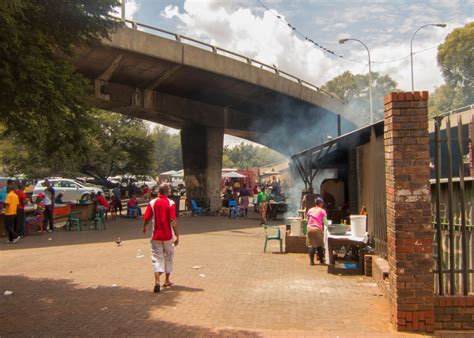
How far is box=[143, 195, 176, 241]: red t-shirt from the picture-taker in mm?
7523

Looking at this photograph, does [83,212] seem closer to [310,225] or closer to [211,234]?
[211,234]

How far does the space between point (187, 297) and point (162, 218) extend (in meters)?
1.31

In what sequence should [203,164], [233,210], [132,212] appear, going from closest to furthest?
[132,212] → [233,210] → [203,164]

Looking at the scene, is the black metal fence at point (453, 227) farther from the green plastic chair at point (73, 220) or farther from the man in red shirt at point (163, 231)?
the green plastic chair at point (73, 220)

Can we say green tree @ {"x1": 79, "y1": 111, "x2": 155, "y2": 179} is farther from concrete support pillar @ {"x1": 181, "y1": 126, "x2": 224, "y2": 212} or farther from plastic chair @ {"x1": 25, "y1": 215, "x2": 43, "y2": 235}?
plastic chair @ {"x1": 25, "y1": 215, "x2": 43, "y2": 235}

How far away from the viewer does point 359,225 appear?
8641 mm

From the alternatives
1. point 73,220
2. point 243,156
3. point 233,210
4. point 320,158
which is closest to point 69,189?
point 233,210

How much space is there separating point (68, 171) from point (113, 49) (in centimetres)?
2434

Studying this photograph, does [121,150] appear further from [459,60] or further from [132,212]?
[459,60]

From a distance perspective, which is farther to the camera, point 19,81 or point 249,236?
point 249,236

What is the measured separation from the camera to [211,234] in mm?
15539

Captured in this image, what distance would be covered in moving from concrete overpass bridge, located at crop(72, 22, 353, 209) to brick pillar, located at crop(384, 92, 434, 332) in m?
12.4

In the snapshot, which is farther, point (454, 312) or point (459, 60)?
point (459, 60)

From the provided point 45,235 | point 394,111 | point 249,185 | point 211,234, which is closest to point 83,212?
point 45,235
